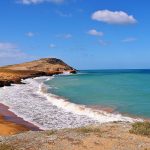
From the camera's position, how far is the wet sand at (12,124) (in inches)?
1120

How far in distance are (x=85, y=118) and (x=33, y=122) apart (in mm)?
4951

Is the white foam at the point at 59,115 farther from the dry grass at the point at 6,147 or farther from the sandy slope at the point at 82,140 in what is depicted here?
the dry grass at the point at 6,147

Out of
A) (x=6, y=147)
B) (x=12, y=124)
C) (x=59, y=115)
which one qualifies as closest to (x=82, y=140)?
(x=6, y=147)

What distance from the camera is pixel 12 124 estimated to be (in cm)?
3159

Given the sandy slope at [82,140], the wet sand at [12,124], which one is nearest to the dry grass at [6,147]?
the sandy slope at [82,140]

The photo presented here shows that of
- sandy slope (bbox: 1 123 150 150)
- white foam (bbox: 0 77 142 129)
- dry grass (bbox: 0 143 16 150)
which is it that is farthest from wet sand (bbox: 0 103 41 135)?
dry grass (bbox: 0 143 16 150)

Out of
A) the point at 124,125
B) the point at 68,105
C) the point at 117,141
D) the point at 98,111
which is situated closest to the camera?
the point at 117,141

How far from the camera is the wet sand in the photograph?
93.4 feet

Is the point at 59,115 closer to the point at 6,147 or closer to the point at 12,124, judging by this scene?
the point at 12,124

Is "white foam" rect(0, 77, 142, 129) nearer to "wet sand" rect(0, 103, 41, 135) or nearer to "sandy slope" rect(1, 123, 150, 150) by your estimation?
"wet sand" rect(0, 103, 41, 135)

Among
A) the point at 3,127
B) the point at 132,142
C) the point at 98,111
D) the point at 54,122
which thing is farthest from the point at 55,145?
the point at 98,111

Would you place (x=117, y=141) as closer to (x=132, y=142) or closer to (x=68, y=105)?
(x=132, y=142)

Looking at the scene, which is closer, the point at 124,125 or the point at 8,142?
the point at 8,142

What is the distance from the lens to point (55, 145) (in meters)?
19.1
